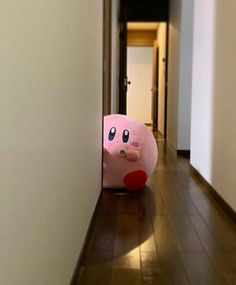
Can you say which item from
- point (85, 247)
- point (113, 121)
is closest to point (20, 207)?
point (85, 247)

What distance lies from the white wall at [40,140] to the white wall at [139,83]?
8979mm

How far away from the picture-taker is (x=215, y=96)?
296 centimetres

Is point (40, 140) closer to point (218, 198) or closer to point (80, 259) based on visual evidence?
point (80, 259)

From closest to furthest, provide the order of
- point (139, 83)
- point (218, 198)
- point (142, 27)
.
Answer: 1. point (218, 198)
2. point (142, 27)
3. point (139, 83)

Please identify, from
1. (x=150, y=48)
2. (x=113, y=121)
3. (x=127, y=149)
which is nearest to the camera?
(x=127, y=149)

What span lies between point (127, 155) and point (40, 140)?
2056 millimetres

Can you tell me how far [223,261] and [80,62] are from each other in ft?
3.76

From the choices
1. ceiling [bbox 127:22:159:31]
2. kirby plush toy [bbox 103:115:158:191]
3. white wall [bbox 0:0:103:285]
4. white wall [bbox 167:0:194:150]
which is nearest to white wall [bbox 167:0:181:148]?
white wall [bbox 167:0:194:150]

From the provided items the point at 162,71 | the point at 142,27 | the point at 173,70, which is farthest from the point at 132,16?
the point at 142,27

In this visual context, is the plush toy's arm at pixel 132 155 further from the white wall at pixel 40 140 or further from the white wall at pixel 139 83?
the white wall at pixel 139 83

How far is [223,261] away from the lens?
183 centimetres

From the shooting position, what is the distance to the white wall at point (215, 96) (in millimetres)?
2527

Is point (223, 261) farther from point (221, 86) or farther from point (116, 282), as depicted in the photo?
point (221, 86)

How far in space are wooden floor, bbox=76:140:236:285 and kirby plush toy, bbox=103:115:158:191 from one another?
109 millimetres
